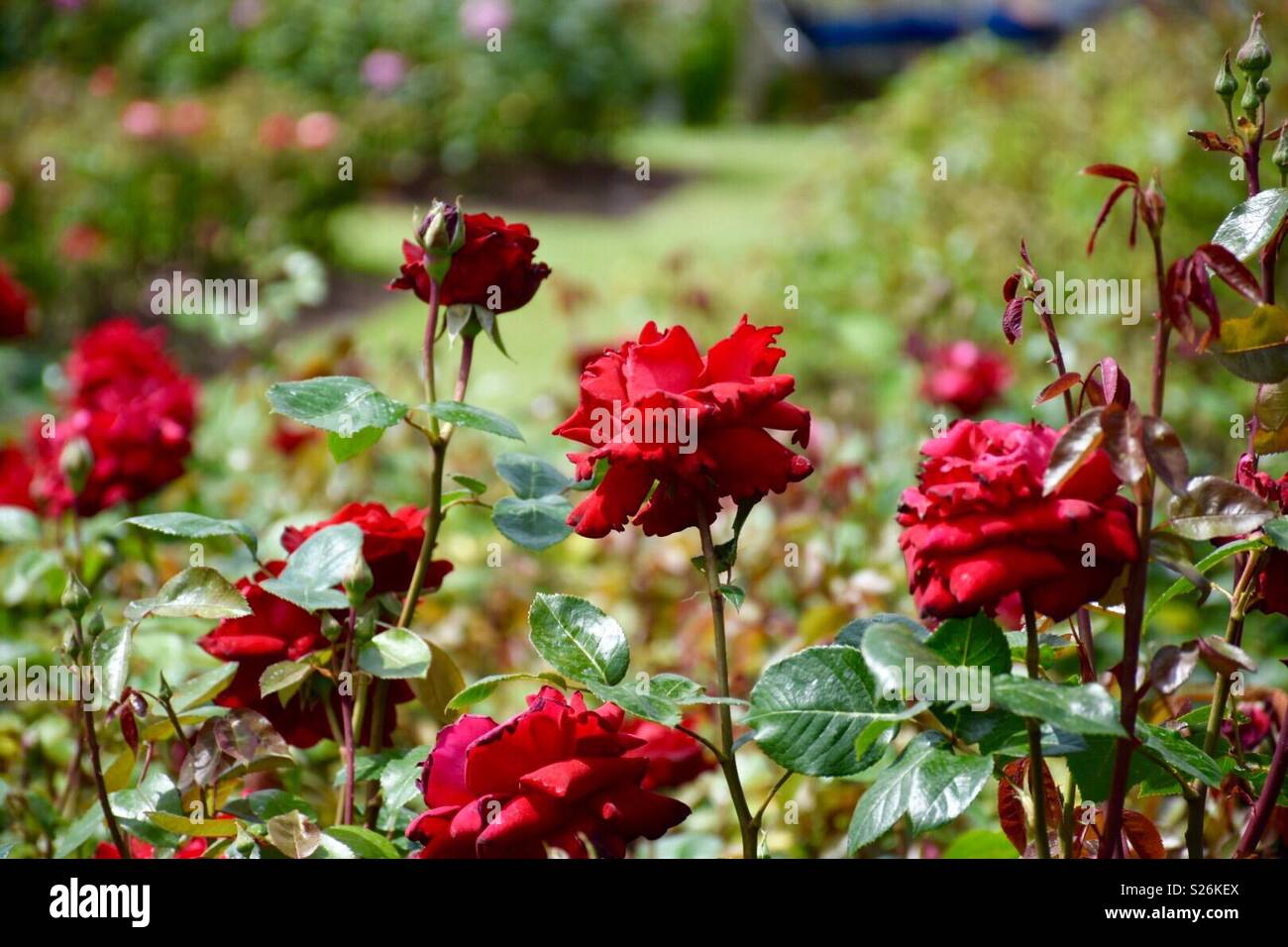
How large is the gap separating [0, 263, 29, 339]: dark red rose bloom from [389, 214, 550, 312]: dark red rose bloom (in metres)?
1.69

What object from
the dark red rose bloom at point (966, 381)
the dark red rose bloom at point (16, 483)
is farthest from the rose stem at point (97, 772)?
the dark red rose bloom at point (966, 381)

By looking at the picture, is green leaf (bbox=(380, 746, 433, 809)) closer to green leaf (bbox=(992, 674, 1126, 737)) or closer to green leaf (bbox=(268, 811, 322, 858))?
green leaf (bbox=(268, 811, 322, 858))

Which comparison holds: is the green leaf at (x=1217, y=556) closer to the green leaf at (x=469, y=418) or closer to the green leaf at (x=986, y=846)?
the green leaf at (x=986, y=846)

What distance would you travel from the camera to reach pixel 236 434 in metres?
2.48

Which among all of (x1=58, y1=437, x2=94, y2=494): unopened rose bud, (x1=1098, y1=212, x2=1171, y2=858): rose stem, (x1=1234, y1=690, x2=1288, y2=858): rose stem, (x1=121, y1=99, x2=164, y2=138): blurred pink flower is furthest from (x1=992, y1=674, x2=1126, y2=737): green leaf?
(x1=121, y1=99, x2=164, y2=138): blurred pink flower

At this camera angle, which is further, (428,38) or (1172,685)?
(428,38)

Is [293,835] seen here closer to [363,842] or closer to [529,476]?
[363,842]

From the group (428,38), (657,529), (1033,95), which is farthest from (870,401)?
(428,38)

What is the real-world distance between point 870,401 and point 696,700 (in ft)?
8.37

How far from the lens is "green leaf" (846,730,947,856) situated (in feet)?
2.22

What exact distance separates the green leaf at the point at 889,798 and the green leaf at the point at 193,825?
1.20 feet

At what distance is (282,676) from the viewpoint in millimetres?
858
